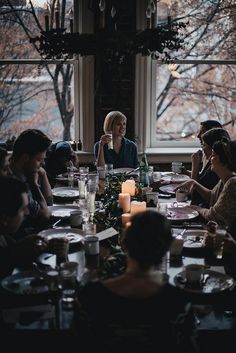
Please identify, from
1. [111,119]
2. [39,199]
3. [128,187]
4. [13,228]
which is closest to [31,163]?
[39,199]

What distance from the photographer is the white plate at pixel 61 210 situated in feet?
10.3

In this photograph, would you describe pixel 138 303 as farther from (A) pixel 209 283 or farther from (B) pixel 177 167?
(B) pixel 177 167

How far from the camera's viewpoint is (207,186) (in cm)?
366

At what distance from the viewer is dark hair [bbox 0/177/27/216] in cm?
210

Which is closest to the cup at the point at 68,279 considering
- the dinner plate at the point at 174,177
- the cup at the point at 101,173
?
the cup at the point at 101,173

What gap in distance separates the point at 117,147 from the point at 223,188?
164cm

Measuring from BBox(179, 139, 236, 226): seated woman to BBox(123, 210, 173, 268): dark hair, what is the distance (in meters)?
1.26

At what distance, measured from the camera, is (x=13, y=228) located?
220 cm

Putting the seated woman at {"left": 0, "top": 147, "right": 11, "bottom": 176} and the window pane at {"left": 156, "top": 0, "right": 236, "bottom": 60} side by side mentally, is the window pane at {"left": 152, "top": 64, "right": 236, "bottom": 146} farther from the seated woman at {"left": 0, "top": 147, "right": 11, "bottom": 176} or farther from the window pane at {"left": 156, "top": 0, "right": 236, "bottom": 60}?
the seated woman at {"left": 0, "top": 147, "right": 11, "bottom": 176}

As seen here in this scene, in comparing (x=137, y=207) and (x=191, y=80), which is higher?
(x=191, y=80)

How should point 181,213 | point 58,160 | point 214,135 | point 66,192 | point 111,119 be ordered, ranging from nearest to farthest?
point 181,213
point 214,135
point 66,192
point 58,160
point 111,119

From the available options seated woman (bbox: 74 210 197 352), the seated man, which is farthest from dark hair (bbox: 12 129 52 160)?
seated woman (bbox: 74 210 197 352)

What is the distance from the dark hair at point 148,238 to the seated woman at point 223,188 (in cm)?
126

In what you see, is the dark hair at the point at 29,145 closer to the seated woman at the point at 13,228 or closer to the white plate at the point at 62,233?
the white plate at the point at 62,233
